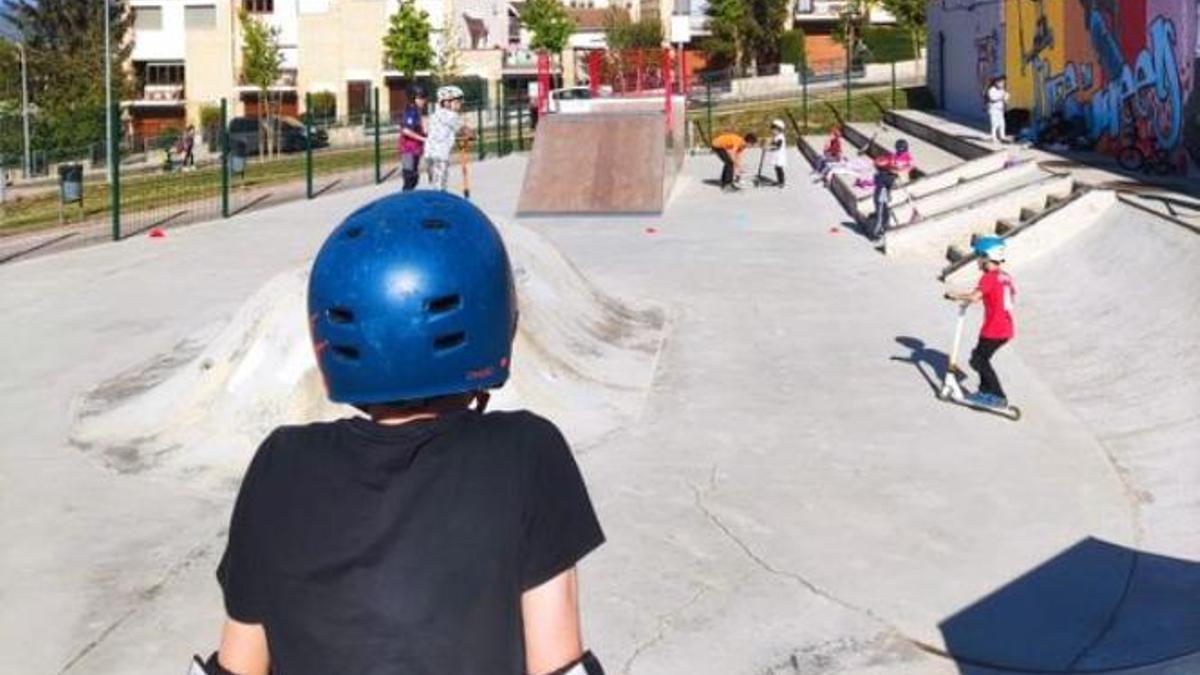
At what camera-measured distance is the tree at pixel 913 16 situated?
62719 mm

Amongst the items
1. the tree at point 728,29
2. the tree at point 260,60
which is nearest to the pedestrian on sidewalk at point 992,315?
the tree at point 260,60

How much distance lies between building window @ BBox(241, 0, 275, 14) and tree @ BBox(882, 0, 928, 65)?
3309cm

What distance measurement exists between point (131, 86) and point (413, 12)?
15294 mm

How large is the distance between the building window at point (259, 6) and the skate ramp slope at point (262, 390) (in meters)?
67.2

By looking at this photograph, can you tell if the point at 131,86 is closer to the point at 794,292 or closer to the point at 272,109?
the point at 272,109

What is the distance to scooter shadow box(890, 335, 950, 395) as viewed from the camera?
412 inches

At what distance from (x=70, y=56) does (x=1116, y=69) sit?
2223 inches

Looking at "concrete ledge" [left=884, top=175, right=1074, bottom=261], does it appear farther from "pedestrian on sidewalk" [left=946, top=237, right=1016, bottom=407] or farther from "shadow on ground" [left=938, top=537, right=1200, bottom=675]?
"shadow on ground" [left=938, top=537, right=1200, bottom=675]

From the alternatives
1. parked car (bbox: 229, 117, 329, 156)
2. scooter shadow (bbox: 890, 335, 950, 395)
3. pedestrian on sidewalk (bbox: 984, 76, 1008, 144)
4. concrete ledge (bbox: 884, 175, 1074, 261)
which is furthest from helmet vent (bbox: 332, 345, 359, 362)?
parked car (bbox: 229, 117, 329, 156)

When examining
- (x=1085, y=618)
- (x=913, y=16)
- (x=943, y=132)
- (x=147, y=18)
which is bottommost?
(x=1085, y=618)

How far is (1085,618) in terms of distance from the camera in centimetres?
595

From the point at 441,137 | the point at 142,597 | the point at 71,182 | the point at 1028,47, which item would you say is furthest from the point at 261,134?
the point at 142,597

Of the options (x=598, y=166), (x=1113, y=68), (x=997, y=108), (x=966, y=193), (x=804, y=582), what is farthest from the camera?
(x=997, y=108)

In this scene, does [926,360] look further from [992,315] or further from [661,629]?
[661,629]
